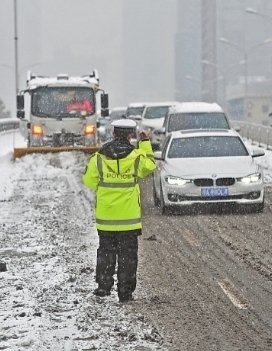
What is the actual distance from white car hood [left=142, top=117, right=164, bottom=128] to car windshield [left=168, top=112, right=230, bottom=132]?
7.96 metres

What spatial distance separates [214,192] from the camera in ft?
49.3

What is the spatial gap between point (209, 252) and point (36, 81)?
19.1 meters

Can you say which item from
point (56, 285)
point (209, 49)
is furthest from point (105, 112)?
point (209, 49)

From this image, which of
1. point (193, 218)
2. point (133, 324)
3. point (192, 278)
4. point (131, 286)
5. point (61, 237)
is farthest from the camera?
point (193, 218)

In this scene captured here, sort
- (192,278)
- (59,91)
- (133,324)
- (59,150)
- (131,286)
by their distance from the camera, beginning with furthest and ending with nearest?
(59,91) → (59,150) → (192,278) → (131,286) → (133,324)

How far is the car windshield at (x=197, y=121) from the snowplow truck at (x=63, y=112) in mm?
3990

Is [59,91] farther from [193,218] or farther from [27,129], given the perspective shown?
[193,218]

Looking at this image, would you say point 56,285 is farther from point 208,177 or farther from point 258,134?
point 258,134

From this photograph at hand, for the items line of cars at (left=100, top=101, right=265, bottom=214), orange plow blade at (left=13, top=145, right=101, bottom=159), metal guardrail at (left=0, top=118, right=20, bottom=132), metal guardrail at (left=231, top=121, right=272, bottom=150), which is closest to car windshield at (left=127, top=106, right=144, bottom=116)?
metal guardrail at (left=231, top=121, right=272, bottom=150)

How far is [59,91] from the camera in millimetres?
28922

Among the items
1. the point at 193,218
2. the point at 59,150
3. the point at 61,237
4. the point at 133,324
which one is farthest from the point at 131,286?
the point at 59,150

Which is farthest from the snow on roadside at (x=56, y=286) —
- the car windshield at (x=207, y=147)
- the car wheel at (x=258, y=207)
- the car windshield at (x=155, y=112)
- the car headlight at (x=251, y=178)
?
the car windshield at (x=155, y=112)

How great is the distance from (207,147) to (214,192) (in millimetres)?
1718

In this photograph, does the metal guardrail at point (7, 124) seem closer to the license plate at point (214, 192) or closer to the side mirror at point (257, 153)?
the side mirror at point (257, 153)
